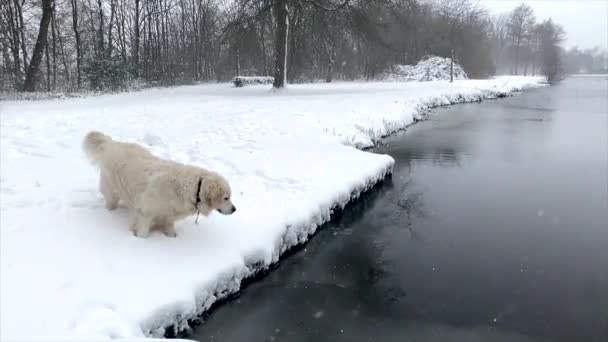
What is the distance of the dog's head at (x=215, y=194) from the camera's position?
4.71 meters

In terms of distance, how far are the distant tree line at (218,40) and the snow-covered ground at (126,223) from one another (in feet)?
45.9

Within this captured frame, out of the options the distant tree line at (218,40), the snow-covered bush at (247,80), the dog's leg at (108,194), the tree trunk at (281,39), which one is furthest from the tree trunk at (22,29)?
the dog's leg at (108,194)

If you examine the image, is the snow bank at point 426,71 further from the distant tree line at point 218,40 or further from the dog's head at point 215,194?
the dog's head at point 215,194

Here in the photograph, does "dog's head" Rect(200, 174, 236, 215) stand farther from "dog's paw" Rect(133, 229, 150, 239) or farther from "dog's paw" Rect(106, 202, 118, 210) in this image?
"dog's paw" Rect(106, 202, 118, 210)

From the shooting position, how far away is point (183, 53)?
41531 mm

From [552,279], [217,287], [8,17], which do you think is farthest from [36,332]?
[8,17]

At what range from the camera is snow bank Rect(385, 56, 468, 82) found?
4422cm

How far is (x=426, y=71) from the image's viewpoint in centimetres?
4478

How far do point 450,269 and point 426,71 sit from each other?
139 ft

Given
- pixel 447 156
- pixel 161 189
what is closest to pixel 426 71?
pixel 447 156

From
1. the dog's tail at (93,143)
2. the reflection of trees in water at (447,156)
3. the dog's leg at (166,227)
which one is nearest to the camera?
the dog's leg at (166,227)

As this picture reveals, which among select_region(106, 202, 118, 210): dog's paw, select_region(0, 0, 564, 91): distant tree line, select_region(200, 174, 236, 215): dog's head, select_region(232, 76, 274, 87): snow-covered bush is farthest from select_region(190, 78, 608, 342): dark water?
select_region(232, 76, 274, 87): snow-covered bush

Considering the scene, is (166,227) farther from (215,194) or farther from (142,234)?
(215,194)

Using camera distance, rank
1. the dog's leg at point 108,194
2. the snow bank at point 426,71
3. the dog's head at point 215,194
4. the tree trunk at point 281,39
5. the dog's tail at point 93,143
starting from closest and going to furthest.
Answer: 1. the dog's head at point 215,194
2. the dog's leg at point 108,194
3. the dog's tail at point 93,143
4. the tree trunk at point 281,39
5. the snow bank at point 426,71
